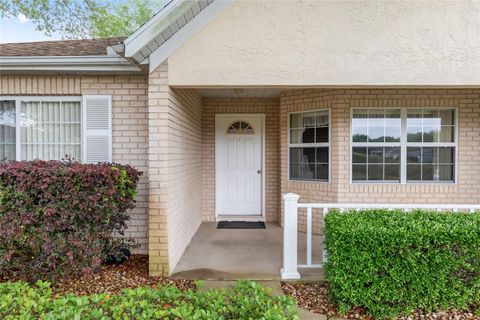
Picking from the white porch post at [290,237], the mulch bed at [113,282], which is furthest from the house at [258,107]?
the white porch post at [290,237]

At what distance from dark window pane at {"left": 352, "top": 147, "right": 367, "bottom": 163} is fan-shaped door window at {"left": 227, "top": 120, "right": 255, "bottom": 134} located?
241cm

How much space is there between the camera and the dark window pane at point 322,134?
5577 millimetres

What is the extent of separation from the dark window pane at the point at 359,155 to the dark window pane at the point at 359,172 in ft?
0.35

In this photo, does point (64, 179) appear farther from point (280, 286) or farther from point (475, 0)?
point (475, 0)

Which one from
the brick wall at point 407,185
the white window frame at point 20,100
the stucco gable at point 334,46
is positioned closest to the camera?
the stucco gable at point 334,46

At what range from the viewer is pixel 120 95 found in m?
4.51

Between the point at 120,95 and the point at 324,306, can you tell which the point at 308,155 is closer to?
the point at 324,306

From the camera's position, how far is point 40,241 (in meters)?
3.44

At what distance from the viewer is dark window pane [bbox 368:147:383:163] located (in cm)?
541

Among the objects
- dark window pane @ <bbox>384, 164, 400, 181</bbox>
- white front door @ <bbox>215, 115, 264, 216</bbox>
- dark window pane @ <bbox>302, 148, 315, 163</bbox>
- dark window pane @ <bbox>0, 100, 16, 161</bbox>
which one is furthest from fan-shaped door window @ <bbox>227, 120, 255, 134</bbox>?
dark window pane @ <bbox>0, 100, 16, 161</bbox>

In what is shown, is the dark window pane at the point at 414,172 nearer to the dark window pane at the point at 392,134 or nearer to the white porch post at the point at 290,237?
the dark window pane at the point at 392,134

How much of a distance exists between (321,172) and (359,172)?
0.69 m

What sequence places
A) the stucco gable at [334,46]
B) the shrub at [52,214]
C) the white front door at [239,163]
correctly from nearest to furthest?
the shrub at [52,214] < the stucco gable at [334,46] < the white front door at [239,163]

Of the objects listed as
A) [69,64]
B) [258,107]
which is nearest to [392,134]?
[258,107]
